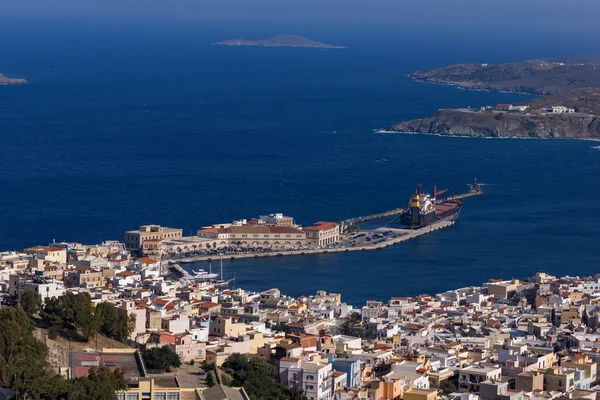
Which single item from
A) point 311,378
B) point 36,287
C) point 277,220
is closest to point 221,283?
point 277,220

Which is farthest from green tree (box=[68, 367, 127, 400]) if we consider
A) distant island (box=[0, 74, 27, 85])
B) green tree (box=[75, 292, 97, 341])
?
distant island (box=[0, 74, 27, 85])

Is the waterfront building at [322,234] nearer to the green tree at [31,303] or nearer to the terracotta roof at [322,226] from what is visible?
the terracotta roof at [322,226]

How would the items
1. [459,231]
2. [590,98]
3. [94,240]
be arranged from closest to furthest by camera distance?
[94,240]
[459,231]
[590,98]

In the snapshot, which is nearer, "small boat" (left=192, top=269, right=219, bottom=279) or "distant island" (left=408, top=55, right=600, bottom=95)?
"small boat" (left=192, top=269, right=219, bottom=279)

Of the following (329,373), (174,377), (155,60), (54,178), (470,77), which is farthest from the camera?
(155,60)

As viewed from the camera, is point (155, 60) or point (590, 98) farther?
point (155, 60)

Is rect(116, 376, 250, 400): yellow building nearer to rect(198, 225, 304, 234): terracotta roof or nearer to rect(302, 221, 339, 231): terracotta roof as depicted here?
rect(198, 225, 304, 234): terracotta roof

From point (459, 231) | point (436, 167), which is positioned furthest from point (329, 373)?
point (436, 167)

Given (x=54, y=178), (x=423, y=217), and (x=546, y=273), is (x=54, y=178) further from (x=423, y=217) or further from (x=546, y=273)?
(x=546, y=273)
